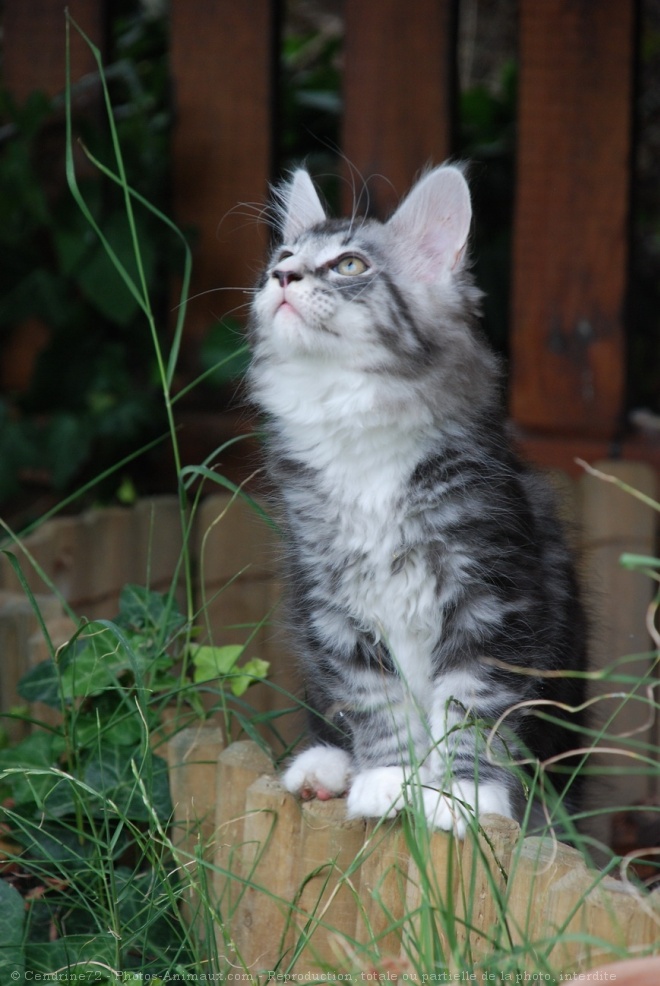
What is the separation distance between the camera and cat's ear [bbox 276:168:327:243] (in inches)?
92.0

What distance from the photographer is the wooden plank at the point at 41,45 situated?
3613mm

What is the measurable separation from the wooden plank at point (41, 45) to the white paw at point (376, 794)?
2.66 m

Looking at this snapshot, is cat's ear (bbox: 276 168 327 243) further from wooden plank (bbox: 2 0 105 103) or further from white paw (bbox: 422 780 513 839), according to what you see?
wooden plank (bbox: 2 0 105 103)

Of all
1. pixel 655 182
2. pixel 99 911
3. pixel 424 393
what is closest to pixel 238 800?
pixel 99 911

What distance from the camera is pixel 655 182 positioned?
15.9ft

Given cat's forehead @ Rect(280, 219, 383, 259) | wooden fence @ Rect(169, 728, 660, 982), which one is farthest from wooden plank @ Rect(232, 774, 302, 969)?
cat's forehead @ Rect(280, 219, 383, 259)

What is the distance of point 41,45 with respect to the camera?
12.1ft

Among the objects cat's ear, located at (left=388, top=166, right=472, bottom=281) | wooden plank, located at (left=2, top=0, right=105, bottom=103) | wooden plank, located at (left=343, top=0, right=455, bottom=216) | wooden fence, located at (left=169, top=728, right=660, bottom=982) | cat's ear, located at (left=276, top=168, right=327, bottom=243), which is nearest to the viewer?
wooden fence, located at (left=169, top=728, right=660, bottom=982)

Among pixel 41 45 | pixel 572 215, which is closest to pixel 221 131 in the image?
pixel 41 45

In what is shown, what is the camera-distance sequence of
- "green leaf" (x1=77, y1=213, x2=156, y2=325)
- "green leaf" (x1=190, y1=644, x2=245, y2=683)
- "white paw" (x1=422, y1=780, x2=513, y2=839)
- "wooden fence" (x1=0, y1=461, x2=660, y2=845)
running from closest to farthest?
1. "white paw" (x1=422, y1=780, x2=513, y2=839)
2. "green leaf" (x1=190, y1=644, x2=245, y2=683)
3. "wooden fence" (x1=0, y1=461, x2=660, y2=845)
4. "green leaf" (x1=77, y1=213, x2=156, y2=325)

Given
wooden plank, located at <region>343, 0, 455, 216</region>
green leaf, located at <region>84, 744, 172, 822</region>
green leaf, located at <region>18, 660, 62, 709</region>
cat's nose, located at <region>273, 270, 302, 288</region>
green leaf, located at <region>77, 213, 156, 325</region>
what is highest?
wooden plank, located at <region>343, 0, 455, 216</region>

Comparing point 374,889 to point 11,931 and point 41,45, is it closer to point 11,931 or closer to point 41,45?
point 11,931

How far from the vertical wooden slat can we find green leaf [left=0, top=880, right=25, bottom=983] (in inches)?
84.0

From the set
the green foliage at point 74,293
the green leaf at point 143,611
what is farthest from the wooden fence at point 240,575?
the green leaf at point 143,611
